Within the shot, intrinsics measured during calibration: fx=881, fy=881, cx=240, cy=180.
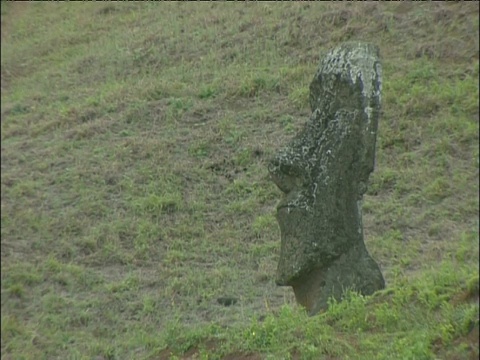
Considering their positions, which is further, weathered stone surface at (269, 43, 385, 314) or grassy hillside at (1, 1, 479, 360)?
weathered stone surface at (269, 43, 385, 314)

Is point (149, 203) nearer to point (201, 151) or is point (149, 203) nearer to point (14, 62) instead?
point (201, 151)

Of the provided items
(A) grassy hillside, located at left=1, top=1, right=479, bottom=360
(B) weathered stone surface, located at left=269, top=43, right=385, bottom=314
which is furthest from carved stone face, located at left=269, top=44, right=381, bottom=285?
(A) grassy hillside, located at left=1, top=1, right=479, bottom=360

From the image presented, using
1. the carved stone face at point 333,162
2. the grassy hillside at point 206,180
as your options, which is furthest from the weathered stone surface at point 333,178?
the grassy hillside at point 206,180

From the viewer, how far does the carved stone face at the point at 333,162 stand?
4684 millimetres

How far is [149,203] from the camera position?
8383 mm

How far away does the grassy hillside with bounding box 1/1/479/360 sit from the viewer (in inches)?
179

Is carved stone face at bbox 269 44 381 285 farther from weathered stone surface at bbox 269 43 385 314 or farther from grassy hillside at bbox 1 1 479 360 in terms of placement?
grassy hillside at bbox 1 1 479 360

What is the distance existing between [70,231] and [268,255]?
201 centimetres

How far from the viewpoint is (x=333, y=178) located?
472cm

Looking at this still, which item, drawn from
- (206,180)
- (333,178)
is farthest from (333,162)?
(206,180)

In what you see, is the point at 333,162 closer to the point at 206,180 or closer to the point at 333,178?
the point at 333,178

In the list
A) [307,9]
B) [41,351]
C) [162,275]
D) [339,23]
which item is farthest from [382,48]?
[41,351]

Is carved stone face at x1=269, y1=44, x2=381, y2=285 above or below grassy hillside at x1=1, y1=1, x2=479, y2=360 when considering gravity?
above

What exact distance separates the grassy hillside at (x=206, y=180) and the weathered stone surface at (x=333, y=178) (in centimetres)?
22
